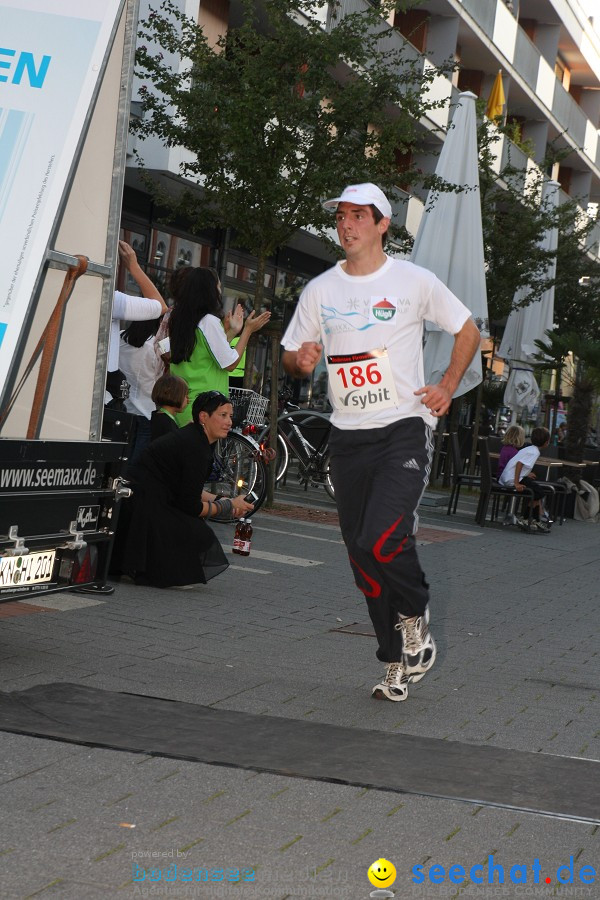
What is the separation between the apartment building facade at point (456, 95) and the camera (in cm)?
2084

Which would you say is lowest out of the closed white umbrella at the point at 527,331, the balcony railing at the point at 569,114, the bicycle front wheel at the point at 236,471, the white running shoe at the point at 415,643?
the white running shoe at the point at 415,643

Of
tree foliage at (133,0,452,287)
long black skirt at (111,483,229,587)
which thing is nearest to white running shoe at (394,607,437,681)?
long black skirt at (111,483,229,587)

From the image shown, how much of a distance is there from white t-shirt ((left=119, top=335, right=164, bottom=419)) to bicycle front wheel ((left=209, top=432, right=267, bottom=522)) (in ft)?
6.38

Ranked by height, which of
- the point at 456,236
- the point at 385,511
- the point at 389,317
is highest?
the point at 456,236

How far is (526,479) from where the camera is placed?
16281mm

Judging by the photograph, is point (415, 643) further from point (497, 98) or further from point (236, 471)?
point (497, 98)

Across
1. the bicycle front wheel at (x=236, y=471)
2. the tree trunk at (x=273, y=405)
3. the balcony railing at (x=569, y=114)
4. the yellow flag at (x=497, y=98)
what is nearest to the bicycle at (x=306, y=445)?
the tree trunk at (x=273, y=405)

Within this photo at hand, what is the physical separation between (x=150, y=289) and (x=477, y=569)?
4216 mm

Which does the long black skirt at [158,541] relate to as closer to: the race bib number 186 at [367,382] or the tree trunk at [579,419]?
the race bib number 186 at [367,382]

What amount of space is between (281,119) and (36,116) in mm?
7602

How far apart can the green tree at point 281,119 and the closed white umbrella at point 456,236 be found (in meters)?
2.86

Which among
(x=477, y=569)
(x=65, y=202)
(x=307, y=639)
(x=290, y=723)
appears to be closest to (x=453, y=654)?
(x=307, y=639)

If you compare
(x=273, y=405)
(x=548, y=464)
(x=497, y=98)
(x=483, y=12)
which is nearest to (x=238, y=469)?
(x=273, y=405)

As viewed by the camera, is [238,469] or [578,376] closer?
[238,469]
